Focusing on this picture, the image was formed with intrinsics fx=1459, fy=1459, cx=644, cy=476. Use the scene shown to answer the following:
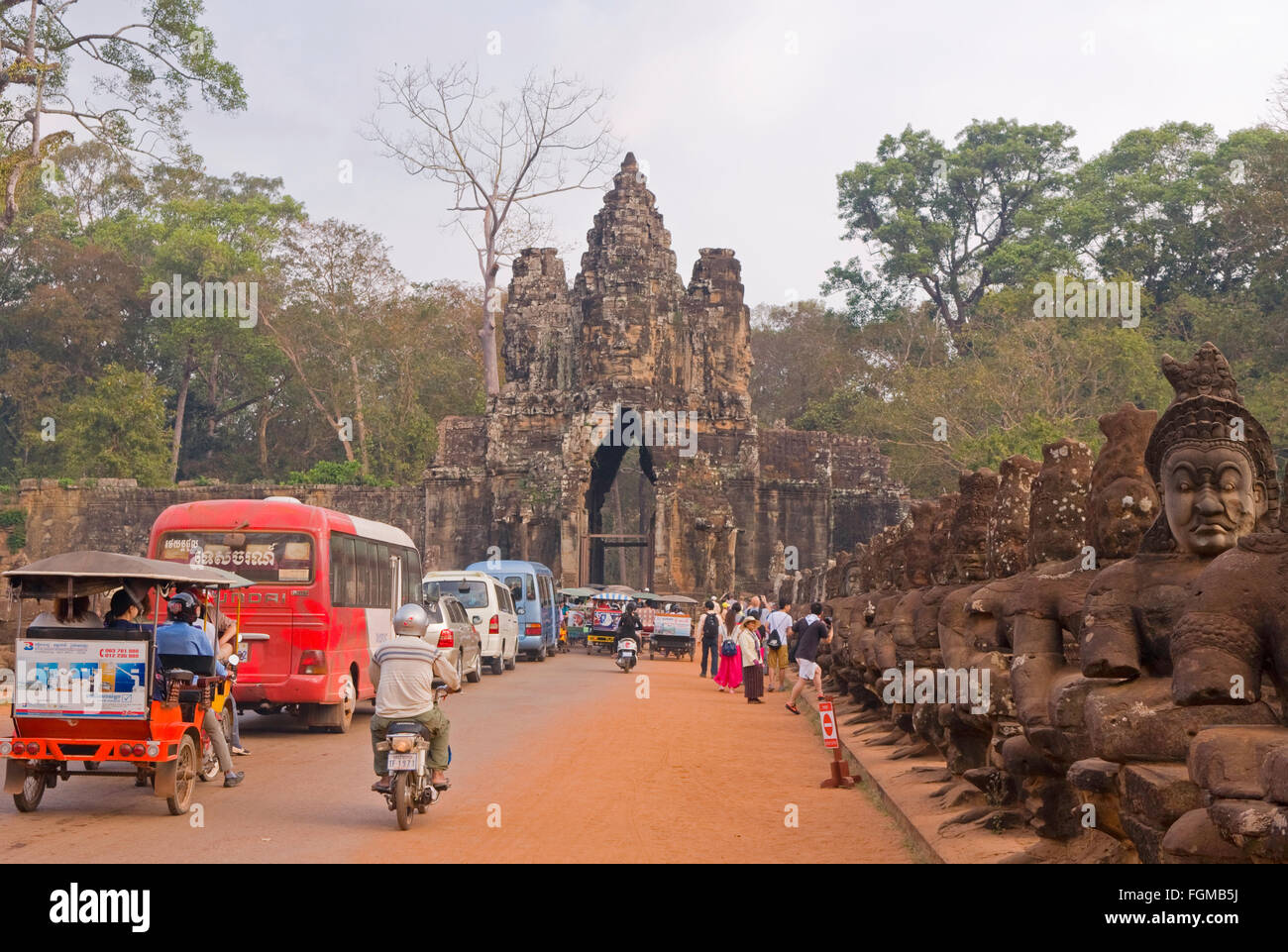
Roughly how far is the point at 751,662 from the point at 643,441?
24291 mm

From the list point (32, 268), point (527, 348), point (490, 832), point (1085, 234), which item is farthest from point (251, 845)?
point (32, 268)

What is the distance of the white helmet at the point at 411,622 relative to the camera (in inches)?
388

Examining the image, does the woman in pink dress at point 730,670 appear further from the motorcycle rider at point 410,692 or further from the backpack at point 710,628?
the motorcycle rider at point 410,692

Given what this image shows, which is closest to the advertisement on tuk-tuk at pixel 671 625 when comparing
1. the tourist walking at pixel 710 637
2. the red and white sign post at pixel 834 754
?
the tourist walking at pixel 710 637

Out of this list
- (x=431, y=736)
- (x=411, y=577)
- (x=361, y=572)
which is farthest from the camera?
(x=411, y=577)

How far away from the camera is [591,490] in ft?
150

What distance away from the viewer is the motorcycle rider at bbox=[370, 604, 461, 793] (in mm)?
9516

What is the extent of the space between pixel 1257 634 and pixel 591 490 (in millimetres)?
41072

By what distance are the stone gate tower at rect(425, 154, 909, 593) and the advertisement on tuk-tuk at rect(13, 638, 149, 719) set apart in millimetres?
32865

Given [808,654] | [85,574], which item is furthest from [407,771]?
[808,654]

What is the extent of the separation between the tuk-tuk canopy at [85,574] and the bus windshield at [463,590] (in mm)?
15780

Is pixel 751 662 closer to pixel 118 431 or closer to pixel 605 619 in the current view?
pixel 605 619

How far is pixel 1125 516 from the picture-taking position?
267 inches

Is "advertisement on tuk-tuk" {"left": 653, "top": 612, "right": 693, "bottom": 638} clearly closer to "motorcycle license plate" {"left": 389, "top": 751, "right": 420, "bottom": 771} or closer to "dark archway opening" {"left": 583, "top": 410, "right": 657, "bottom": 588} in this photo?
"dark archway opening" {"left": 583, "top": 410, "right": 657, "bottom": 588}
